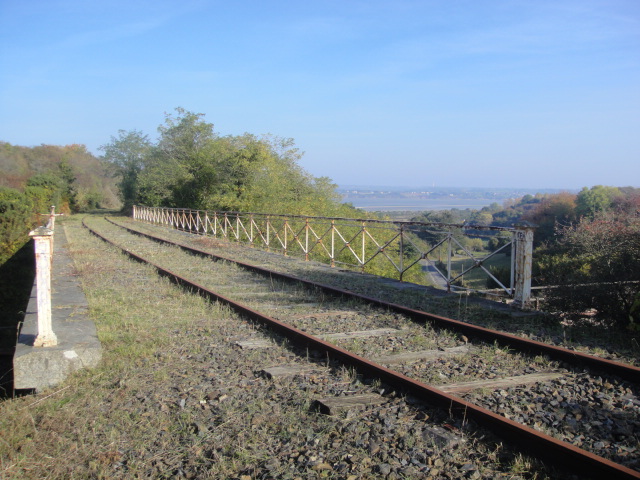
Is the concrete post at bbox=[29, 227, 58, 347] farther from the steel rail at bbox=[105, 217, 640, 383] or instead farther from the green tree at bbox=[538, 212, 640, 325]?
the green tree at bbox=[538, 212, 640, 325]

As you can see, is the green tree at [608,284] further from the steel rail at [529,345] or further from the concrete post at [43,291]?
the concrete post at [43,291]

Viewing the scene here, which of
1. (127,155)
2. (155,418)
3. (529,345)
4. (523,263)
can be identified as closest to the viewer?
(155,418)

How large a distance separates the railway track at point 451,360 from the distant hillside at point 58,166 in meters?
49.6

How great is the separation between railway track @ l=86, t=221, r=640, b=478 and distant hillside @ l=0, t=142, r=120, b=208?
49570mm

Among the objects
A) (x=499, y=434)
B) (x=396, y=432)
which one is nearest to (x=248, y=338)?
(x=396, y=432)

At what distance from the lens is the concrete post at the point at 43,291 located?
4.36 metres

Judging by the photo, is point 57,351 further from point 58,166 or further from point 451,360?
point 58,166

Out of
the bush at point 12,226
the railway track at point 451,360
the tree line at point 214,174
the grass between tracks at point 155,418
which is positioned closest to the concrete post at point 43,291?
the grass between tracks at point 155,418

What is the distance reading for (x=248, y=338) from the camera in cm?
544

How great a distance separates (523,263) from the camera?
7.00m

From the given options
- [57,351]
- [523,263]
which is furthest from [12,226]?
[523,263]

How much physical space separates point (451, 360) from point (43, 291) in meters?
3.65

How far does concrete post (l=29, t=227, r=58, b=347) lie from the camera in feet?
14.3

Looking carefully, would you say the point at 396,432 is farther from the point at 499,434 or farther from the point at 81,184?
the point at 81,184
